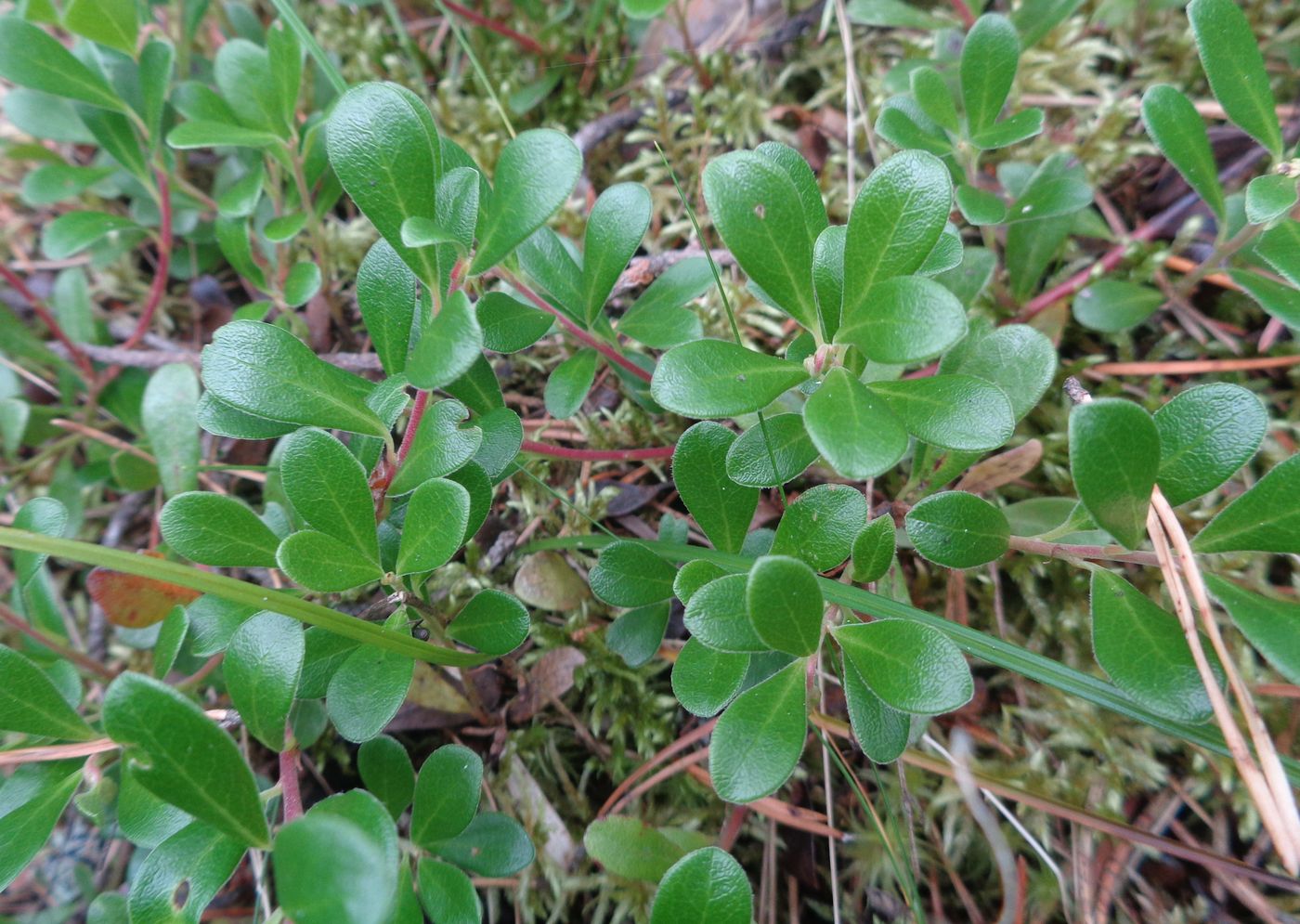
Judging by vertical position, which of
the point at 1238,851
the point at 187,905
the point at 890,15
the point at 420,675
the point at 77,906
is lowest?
the point at 77,906

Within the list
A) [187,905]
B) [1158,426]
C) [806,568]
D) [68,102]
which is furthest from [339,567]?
[68,102]

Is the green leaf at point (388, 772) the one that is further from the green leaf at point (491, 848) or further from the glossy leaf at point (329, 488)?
the glossy leaf at point (329, 488)

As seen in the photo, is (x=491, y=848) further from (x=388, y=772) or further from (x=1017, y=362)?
(x=1017, y=362)

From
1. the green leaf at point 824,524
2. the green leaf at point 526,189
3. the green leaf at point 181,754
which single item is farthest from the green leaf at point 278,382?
the green leaf at point 824,524

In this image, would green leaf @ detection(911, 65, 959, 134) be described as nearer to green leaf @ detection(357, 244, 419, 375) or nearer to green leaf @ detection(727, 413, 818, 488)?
green leaf @ detection(727, 413, 818, 488)

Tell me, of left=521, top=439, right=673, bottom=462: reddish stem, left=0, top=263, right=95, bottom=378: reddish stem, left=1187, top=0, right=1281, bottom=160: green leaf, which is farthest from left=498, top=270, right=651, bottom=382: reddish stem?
left=0, top=263, right=95, bottom=378: reddish stem

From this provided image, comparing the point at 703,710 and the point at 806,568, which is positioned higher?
the point at 806,568

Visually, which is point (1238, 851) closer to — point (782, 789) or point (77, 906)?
point (782, 789)
